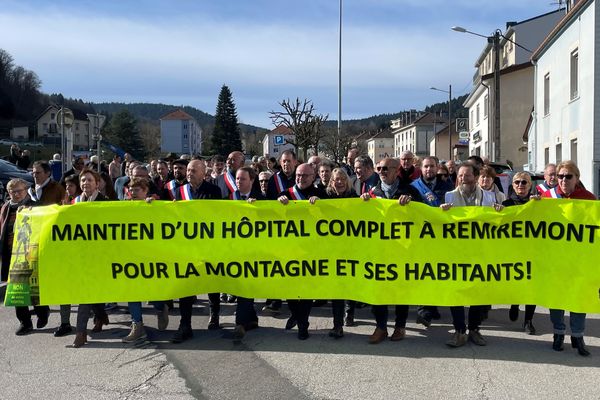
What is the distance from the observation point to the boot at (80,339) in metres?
6.15

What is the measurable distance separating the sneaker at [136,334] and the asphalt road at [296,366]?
0.13 m

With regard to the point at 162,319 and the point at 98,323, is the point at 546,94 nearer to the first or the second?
the point at 162,319

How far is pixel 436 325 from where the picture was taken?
691 centimetres

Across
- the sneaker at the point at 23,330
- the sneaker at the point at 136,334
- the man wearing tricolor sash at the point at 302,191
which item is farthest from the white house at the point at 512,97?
the sneaker at the point at 23,330

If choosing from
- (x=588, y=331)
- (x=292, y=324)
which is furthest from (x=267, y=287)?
(x=588, y=331)

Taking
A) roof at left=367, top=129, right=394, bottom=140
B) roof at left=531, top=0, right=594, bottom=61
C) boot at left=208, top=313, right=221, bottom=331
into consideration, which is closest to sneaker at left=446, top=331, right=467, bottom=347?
boot at left=208, top=313, right=221, bottom=331

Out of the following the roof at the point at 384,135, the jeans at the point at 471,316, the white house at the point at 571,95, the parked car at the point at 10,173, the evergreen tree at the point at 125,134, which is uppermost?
the roof at the point at 384,135

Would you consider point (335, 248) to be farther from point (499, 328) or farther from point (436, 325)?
point (499, 328)

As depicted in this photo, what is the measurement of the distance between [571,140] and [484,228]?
17.6 m

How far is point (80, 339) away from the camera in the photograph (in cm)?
618

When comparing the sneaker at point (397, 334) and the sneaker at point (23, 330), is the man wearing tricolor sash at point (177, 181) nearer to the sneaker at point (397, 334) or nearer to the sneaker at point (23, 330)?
the sneaker at point (23, 330)

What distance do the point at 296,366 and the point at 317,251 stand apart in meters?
1.31

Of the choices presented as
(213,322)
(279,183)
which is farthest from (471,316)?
(279,183)

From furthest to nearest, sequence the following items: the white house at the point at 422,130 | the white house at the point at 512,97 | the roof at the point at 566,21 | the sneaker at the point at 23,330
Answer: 1. the white house at the point at 422,130
2. the white house at the point at 512,97
3. the roof at the point at 566,21
4. the sneaker at the point at 23,330
